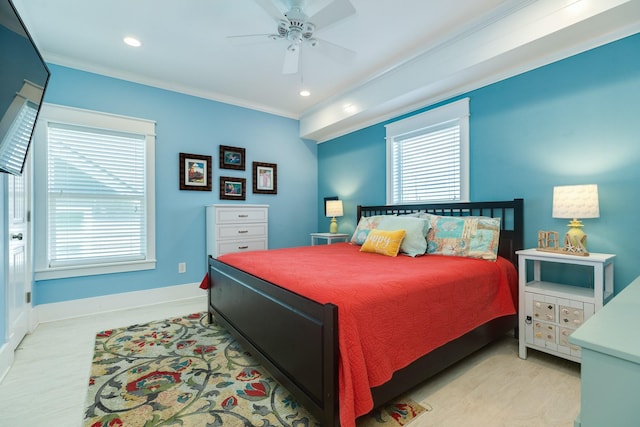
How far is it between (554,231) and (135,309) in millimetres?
4248

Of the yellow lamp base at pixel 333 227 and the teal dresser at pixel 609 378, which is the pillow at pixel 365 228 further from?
the teal dresser at pixel 609 378

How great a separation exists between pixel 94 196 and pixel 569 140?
15.2ft

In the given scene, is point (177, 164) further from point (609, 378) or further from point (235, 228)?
point (609, 378)

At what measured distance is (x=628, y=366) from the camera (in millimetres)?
665

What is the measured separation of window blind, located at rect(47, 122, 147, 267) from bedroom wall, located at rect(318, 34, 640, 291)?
381 cm

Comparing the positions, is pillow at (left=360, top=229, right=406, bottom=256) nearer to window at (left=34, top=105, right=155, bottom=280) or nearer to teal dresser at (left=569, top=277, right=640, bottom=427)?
teal dresser at (left=569, top=277, right=640, bottom=427)

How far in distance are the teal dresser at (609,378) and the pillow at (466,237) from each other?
173 centimetres

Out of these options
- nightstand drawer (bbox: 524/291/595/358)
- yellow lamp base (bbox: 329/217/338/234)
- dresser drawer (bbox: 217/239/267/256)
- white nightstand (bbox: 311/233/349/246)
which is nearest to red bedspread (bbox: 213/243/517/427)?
nightstand drawer (bbox: 524/291/595/358)

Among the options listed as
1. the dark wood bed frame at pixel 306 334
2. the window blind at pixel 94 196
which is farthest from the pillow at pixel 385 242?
the window blind at pixel 94 196

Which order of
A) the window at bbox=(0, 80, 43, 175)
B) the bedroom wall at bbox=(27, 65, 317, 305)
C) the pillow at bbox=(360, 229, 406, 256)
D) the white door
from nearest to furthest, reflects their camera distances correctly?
the window at bbox=(0, 80, 43, 175) → the white door → the pillow at bbox=(360, 229, 406, 256) → the bedroom wall at bbox=(27, 65, 317, 305)

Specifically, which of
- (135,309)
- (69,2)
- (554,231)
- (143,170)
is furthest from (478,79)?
(135,309)

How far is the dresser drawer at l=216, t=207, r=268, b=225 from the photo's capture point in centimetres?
376

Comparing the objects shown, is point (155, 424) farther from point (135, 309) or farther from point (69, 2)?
point (69, 2)

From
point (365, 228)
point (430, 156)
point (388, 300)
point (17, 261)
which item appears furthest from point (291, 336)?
point (430, 156)
